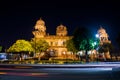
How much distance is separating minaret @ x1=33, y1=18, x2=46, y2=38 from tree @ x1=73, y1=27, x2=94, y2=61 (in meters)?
64.1

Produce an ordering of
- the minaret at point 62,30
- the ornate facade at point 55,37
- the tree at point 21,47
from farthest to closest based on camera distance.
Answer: the minaret at point 62,30 → the ornate facade at point 55,37 → the tree at point 21,47

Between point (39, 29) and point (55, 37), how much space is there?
10562 mm

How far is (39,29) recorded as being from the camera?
164500 millimetres

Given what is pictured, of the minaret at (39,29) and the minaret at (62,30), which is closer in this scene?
the minaret at (39,29)

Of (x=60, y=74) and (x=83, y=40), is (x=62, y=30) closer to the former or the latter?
(x=83, y=40)

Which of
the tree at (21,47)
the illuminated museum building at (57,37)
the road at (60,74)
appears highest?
the illuminated museum building at (57,37)

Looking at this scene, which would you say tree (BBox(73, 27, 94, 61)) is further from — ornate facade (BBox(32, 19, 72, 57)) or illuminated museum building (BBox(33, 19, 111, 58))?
illuminated museum building (BBox(33, 19, 111, 58))

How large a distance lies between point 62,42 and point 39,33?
14846mm

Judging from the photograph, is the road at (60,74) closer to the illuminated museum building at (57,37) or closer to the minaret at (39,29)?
the minaret at (39,29)

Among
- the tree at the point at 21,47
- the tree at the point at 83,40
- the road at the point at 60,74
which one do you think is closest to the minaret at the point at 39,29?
the tree at the point at 21,47

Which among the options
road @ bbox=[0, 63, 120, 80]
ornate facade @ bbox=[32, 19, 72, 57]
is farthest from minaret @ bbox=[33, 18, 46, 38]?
road @ bbox=[0, 63, 120, 80]

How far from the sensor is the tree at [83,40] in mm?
96500

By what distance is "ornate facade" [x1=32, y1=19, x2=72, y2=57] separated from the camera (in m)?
162

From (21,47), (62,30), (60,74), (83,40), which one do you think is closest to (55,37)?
(62,30)
